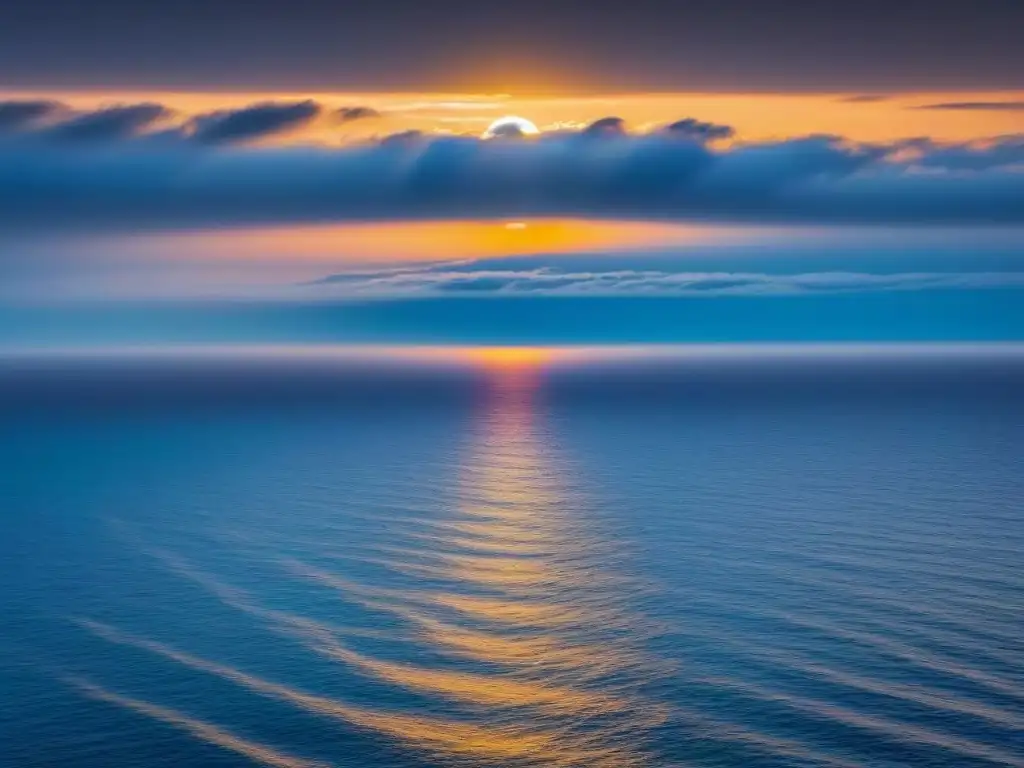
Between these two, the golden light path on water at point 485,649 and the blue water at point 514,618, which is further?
the golden light path on water at point 485,649

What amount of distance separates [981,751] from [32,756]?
112 ft

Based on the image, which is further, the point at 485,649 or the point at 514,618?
the point at 514,618

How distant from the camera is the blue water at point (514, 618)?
1721 inches

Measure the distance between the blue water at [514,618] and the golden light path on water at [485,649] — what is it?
0.18 meters

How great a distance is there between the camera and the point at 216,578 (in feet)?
227

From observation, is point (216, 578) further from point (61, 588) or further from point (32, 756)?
point (32, 756)

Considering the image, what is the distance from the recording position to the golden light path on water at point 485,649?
4416cm

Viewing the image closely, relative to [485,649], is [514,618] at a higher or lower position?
higher

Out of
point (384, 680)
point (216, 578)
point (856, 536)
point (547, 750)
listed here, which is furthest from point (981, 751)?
point (216, 578)

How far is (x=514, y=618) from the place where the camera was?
195 ft

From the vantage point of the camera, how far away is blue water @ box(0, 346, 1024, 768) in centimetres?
4372

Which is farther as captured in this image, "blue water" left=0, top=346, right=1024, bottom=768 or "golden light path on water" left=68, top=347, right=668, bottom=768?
"golden light path on water" left=68, top=347, right=668, bottom=768

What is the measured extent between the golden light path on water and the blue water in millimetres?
181

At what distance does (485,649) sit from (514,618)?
463 centimetres
